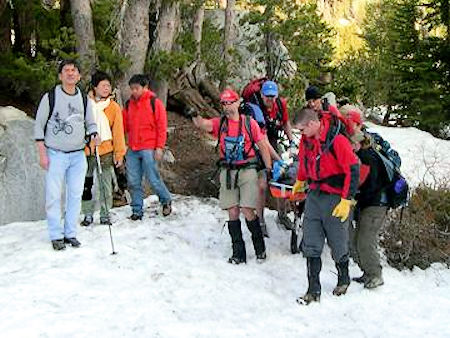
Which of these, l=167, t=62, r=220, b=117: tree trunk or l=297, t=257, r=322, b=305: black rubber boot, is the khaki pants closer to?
l=297, t=257, r=322, b=305: black rubber boot

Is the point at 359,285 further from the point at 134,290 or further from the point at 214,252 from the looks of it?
the point at 134,290

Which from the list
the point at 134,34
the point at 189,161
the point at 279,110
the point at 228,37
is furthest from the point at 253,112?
the point at 228,37

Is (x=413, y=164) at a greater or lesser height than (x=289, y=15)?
lesser

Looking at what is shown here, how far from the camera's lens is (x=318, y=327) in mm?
5375

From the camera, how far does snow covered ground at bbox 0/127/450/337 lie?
517cm

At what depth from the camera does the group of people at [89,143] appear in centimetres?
660

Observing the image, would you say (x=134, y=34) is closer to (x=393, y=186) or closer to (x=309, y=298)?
(x=393, y=186)

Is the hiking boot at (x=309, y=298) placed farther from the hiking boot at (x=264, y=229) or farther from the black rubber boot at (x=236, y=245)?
the hiking boot at (x=264, y=229)

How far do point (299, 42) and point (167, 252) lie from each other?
34.2 ft

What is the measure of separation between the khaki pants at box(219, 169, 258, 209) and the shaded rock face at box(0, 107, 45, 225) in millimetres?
3163

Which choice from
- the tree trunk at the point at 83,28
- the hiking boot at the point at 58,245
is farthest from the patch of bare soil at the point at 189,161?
the hiking boot at the point at 58,245

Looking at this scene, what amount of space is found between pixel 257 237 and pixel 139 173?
77.6 inches

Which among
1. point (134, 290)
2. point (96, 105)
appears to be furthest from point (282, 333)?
point (96, 105)

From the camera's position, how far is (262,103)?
25.4 ft
